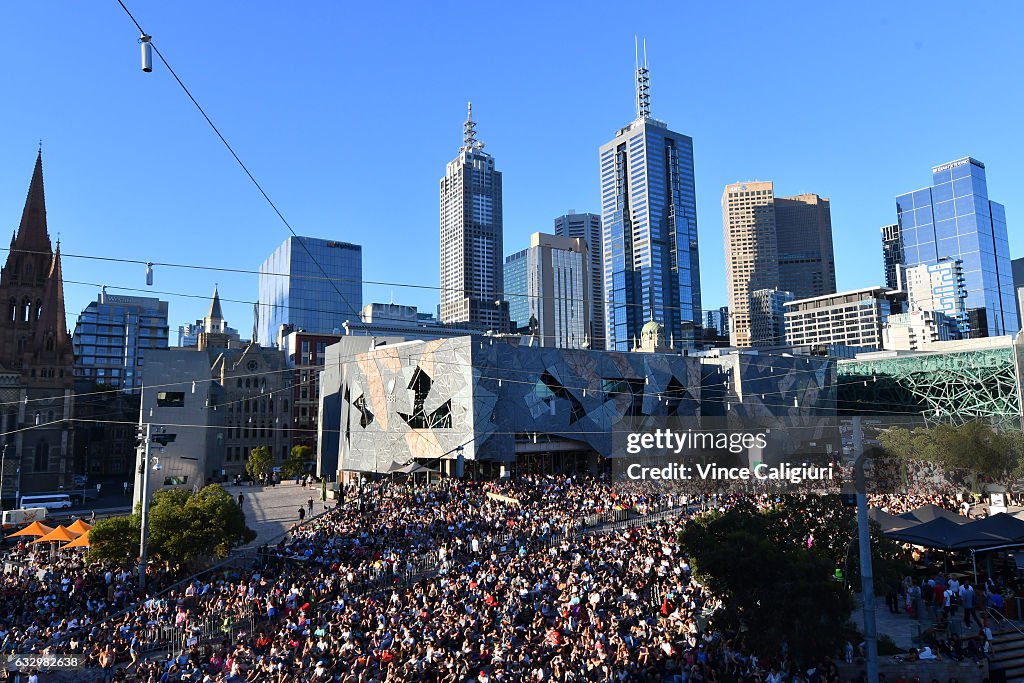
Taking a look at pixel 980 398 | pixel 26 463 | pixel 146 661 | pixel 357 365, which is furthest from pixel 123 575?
pixel 980 398

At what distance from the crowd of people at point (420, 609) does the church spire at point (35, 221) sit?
3425 inches

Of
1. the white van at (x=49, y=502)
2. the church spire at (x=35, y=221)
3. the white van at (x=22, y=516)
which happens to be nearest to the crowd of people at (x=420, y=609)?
the white van at (x=22, y=516)

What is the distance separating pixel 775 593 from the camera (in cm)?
1633

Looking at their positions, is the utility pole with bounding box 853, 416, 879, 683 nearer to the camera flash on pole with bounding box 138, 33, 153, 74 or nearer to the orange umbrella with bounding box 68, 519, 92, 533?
the camera flash on pole with bounding box 138, 33, 153, 74

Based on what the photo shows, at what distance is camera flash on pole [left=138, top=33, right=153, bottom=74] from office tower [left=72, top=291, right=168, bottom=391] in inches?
5906

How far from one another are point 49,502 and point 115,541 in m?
50.1

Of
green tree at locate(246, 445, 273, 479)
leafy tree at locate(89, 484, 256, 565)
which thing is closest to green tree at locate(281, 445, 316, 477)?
→ green tree at locate(246, 445, 273, 479)

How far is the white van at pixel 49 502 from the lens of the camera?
70500mm

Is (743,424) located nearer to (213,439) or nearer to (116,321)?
(213,439)

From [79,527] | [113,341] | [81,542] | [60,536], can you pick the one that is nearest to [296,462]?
[79,527]

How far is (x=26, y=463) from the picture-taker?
290 feet

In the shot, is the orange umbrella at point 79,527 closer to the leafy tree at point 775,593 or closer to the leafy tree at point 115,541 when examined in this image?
the leafy tree at point 115,541

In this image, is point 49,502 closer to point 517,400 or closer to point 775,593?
point 517,400

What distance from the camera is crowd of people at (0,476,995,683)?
17641 millimetres
